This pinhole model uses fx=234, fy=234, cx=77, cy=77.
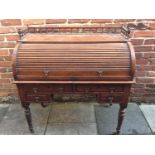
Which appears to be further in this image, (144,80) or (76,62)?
(144,80)

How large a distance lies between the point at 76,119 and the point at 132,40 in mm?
1206

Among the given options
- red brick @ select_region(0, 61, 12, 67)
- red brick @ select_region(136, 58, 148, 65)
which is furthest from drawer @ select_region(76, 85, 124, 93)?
A: red brick @ select_region(0, 61, 12, 67)

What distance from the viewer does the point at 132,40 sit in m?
2.91

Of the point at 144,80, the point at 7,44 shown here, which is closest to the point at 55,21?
the point at 7,44

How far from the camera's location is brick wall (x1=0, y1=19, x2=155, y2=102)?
286 cm

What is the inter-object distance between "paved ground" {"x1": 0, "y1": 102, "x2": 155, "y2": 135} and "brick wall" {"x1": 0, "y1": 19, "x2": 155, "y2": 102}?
1.15 feet

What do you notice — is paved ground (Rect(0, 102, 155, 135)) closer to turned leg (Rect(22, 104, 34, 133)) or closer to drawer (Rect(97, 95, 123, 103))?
turned leg (Rect(22, 104, 34, 133))

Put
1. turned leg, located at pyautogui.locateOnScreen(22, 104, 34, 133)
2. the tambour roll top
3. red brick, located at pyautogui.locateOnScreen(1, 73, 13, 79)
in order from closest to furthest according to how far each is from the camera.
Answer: the tambour roll top
turned leg, located at pyautogui.locateOnScreen(22, 104, 34, 133)
red brick, located at pyautogui.locateOnScreen(1, 73, 13, 79)

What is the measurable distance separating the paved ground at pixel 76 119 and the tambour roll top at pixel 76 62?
0.81 m

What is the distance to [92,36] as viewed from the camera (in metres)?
2.48

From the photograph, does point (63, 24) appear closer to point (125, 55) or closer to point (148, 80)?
point (125, 55)

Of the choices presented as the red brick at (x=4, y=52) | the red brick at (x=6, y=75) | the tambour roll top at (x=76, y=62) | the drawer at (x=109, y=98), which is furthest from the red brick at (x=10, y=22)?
the drawer at (x=109, y=98)

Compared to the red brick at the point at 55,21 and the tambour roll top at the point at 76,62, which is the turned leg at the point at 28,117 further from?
the red brick at the point at 55,21

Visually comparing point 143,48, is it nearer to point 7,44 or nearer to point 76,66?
point 76,66
